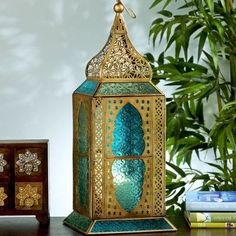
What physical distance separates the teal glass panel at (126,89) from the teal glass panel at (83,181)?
159 millimetres

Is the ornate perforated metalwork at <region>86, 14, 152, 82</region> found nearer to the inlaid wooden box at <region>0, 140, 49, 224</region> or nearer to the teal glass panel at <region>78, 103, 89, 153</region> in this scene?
the teal glass panel at <region>78, 103, 89, 153</region>

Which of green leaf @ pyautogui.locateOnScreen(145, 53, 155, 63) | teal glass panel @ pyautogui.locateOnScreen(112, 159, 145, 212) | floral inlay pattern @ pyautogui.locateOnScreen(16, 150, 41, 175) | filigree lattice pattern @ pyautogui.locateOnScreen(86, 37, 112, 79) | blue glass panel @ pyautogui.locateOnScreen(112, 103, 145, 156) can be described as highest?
green leaf @ pyautogui.locateOnScreen(145, 53, 155, 63)

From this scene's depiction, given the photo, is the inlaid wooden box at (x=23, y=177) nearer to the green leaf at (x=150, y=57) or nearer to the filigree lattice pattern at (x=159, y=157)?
the filigree lattice pattern at (x=159, y=157)

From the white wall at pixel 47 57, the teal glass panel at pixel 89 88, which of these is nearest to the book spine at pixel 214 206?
the teal glass panel at pixel 89 88

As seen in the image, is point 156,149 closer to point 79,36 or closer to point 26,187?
point 26,187

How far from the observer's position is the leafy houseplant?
2.09 m

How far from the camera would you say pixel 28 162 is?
5.37 feet

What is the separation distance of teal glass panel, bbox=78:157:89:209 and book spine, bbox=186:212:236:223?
0.25 meters

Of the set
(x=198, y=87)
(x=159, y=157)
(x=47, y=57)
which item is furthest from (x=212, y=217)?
(x=47, y=57)

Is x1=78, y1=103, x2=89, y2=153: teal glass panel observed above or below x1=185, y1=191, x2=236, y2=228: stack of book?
above

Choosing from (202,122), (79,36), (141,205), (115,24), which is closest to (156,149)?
(141,205)

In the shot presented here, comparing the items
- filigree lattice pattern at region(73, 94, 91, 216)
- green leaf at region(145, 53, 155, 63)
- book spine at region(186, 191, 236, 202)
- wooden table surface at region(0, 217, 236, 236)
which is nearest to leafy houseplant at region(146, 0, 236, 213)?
green leaf at region(145, 53, 155, 63)

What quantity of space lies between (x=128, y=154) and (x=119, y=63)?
21 cm

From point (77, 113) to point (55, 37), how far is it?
31.4 inches
